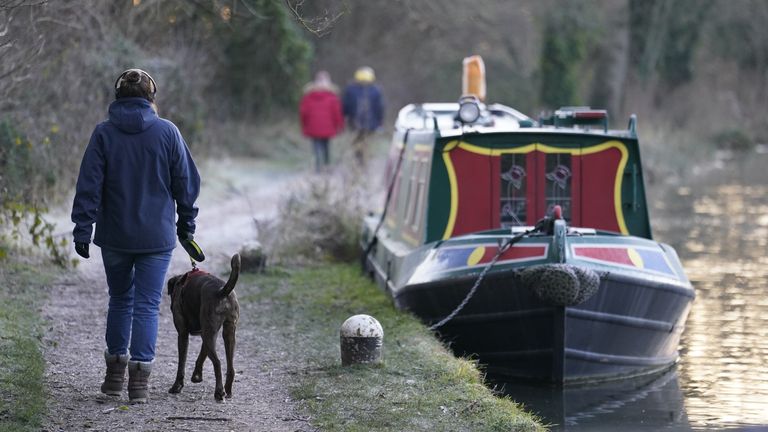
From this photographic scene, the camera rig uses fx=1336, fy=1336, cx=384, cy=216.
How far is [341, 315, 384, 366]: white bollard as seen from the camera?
346 inches

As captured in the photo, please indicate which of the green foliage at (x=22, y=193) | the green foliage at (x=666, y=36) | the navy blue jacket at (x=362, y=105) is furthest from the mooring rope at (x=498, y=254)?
the green foliage at (x=666, y=36)

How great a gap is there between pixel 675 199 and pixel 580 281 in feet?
54.6

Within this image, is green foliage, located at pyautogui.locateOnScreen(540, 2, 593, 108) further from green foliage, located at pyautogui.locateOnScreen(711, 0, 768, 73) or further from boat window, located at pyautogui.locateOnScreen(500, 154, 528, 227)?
boat window, located at pyautogui.locateOnScreen(500, 154, 528, 227)

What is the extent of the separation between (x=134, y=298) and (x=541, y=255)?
12.0 ft

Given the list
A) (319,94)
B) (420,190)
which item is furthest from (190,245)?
(319,94)

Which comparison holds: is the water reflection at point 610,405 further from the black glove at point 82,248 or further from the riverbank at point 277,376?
the black glove at point 82,248

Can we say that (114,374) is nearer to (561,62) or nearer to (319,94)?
(319,94)

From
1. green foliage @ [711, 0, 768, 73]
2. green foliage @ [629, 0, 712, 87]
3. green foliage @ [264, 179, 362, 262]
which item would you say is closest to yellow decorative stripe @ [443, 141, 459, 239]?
green foliage @ [264, 179, 362, 262]

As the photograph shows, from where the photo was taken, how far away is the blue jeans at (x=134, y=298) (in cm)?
756

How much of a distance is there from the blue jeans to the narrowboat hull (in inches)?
134

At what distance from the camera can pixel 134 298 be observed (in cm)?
762

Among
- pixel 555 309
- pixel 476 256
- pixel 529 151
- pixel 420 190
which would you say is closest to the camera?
pixel 555 309

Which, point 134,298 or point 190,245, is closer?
point 134,298

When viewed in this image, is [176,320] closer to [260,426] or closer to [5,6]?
[260,426]
